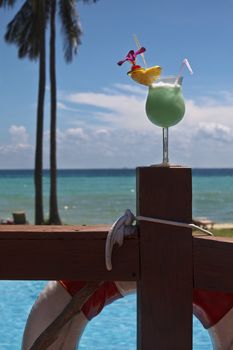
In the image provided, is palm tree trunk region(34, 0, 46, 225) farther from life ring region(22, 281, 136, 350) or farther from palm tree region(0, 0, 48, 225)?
life ring region(22, 281, 136, 350)

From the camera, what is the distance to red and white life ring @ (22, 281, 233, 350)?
5.96 feet

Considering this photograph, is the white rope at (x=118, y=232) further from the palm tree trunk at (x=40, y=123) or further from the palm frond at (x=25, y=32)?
the palm frond at (x=25, y=32)

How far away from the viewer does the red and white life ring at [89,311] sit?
182 centimetres

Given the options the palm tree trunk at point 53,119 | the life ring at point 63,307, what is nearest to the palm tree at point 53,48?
the palm tree trunk at point 53,119

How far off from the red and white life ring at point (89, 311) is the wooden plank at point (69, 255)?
0.88ft

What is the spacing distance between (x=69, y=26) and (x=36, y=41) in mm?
867

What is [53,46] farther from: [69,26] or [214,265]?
[214,265]

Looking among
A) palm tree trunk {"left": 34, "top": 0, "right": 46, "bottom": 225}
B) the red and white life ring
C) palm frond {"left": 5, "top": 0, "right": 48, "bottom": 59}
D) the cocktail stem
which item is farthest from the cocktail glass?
palm frond {"left": 5, "top": 0, "right": 48, "bottom": 59}

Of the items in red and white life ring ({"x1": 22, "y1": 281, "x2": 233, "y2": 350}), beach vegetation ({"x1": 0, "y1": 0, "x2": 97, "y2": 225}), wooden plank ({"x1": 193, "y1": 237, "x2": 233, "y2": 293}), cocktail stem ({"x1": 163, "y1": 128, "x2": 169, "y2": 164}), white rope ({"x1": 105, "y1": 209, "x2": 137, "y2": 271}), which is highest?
beach vegetation ({"x1": 0, "y1": 0, "x2": 97, "y2": 225})

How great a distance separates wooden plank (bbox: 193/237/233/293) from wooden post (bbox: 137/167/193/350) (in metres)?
0.02

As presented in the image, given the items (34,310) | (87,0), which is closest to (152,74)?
(34,310)

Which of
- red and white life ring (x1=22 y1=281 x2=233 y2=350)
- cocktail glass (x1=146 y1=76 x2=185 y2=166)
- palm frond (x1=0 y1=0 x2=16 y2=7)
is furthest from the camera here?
palm frond (x1=0 y1=0 x2=16 y2=7)

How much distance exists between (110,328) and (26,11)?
34.4 feet

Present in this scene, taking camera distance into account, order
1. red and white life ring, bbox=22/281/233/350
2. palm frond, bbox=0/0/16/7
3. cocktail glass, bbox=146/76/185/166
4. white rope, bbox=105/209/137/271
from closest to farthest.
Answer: white rope, bbox=105/209/137/271 < cocktail glass, bbox=146/76/185/166 < red and white life ring, bbox=22/281/233/350 < palm frond, bbox=0/0/16/7
